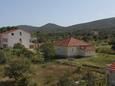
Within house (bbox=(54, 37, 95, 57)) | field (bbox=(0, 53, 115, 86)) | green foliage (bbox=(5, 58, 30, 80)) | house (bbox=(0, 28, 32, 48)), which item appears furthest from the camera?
house (bbox=(0, 28, 32, 48))

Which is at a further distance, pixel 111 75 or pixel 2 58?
pixel 2 58

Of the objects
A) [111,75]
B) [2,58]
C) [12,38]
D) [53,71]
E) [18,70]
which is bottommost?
[53,71]

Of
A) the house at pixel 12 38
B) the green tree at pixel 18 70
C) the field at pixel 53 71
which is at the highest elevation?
the house at pixel 12 38

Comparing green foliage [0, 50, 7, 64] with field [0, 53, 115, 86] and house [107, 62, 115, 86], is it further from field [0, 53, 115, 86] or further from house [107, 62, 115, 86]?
house [107, 62, 115, 86]

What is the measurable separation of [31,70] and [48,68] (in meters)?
7.40

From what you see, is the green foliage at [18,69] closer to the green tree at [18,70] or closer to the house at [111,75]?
the green tree at [18,70]

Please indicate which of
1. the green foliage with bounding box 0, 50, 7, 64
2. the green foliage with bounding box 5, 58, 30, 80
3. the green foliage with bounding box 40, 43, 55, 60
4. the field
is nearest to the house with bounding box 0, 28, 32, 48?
the green foliage with bounding box 40, 43, 55, 60

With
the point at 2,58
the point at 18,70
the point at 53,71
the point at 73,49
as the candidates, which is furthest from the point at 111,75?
the point at 73,49

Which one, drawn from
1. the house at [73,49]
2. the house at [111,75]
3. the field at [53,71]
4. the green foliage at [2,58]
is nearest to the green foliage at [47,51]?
the house at [73,49]

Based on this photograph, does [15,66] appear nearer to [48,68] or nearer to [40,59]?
[48,68]

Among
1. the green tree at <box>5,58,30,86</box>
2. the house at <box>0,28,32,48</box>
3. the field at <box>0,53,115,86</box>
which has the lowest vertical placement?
the field at <box>0,53,115,86</box>

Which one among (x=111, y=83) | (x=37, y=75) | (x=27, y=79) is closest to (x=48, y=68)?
(x=37, y=75)

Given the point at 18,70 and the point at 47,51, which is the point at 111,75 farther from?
the point at 47,51

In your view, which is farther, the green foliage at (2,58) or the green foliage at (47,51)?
the green foliage at (47,51)
